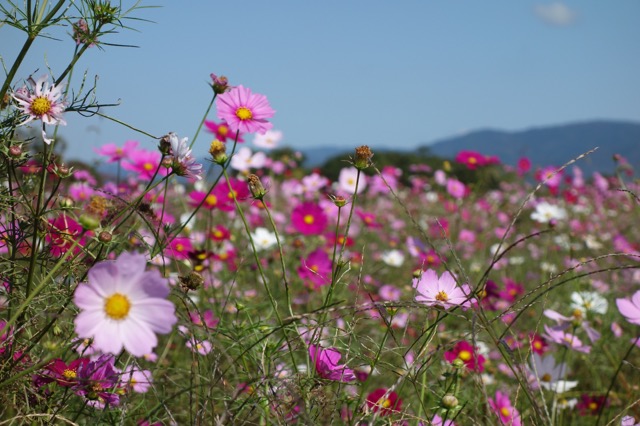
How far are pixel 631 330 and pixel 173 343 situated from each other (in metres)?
1.76

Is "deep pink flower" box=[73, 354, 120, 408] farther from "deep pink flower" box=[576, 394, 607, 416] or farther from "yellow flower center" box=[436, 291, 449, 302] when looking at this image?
"deep pink flower" box=[576, 394, 607, 416]

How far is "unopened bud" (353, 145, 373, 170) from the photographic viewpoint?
918 millimetres

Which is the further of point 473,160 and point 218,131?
point 473,160

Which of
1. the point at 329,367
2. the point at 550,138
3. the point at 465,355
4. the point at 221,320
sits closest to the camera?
the point at 329,367

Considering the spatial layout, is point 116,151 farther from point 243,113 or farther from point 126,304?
point 126,304

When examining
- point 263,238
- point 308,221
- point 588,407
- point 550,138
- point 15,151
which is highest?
point 550,138

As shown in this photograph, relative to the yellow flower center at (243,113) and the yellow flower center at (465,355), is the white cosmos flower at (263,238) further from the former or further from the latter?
the yellow flower center at (243,113)

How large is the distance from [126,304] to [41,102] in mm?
401

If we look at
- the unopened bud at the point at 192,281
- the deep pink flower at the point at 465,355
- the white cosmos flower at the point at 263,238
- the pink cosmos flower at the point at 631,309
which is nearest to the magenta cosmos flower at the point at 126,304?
the unopened bud at the point at 192,281

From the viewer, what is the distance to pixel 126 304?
528 mm

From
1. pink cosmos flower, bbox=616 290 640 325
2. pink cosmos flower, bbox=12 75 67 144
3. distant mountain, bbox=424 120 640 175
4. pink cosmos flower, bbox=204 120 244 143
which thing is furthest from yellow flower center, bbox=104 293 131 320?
distant mountain, bbox=424 120 640 175

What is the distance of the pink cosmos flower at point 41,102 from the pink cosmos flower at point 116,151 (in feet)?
2.80

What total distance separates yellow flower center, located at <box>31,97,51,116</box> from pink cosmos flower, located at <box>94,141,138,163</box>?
0.87m

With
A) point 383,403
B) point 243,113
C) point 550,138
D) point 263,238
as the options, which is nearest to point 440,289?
point 383,403
